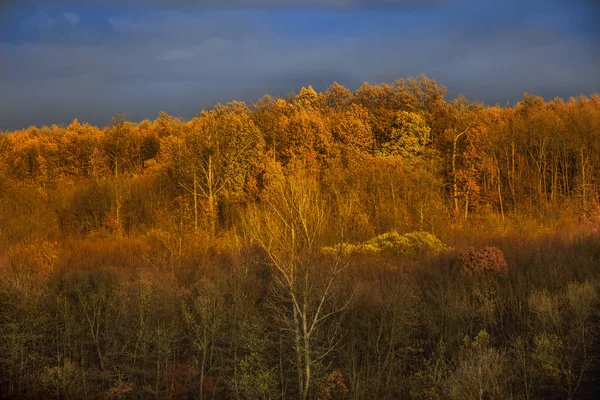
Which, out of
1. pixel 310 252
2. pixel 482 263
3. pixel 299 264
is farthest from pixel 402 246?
pixel 310 252

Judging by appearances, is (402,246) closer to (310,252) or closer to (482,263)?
(482,263)

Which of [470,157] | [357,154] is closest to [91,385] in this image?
[357,154]

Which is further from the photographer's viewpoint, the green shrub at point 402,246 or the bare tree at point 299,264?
the green shrub at point 402,246

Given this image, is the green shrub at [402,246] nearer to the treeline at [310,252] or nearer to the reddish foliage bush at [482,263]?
the treeline at [310,252]

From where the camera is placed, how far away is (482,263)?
36.5 metres

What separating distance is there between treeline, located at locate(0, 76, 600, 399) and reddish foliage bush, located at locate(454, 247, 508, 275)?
7.8 inches

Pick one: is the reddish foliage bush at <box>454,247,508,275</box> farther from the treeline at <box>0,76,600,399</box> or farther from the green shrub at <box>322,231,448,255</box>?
the green shrub at <box>322,231,448,255</box>

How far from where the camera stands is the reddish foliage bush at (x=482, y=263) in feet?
119

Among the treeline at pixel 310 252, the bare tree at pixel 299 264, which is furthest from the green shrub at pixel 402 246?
the bare tree at pixel 299 264

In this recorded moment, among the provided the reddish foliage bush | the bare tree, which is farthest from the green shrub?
the bare tree

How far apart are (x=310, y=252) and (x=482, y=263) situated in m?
15.8

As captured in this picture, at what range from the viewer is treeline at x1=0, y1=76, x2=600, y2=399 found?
27.8 meters

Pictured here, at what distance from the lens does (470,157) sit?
61.3m

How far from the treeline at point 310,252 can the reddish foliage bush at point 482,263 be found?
20cm
